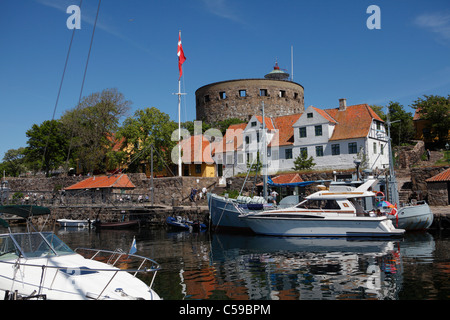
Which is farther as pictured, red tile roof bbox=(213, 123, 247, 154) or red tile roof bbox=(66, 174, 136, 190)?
red tile roof bbox=(213, 123, 247, 154)

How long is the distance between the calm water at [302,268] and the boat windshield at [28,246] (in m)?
3.71

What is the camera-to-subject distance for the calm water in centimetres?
1221

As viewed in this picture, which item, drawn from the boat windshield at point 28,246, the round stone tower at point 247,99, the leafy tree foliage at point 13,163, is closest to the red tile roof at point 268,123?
the round stone tower at point 247,99

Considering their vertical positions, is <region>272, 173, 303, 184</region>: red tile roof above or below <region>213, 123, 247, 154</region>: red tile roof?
below

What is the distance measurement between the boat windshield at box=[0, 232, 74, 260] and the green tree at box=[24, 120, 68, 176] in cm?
5366

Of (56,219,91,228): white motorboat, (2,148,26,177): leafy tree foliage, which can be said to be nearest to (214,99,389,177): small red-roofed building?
(56,219,91,228): white motorboat

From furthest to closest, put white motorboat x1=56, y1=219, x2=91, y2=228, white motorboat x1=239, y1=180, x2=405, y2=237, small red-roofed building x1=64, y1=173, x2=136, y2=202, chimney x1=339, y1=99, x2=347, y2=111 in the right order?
chimney x1=339, y1=99, x2=347, y2=111 < small red-roofed building x1=64, y1=173, x2=136, y2=202 < white motorboat x1=56, y1=219, x2=91, y2=228 < white motorboat x1=239, y1=180, x2=405, y2=237

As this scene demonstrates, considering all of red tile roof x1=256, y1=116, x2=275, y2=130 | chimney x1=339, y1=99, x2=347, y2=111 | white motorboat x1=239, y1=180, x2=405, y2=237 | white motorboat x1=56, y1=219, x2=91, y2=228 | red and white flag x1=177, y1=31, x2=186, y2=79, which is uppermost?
red and white flag x1=177, y1=31, x2=186, y2=79

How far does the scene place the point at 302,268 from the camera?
1595 centimetres

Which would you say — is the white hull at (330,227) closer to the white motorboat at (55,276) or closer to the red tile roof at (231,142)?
the white motorboat at (55,276)

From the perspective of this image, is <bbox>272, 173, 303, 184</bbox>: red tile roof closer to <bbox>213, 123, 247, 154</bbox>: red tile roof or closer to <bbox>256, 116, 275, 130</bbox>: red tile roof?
<bbox>256, 116, 275, 130</bbox>: red tile roof

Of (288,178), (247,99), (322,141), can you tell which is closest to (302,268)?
(288,178)
